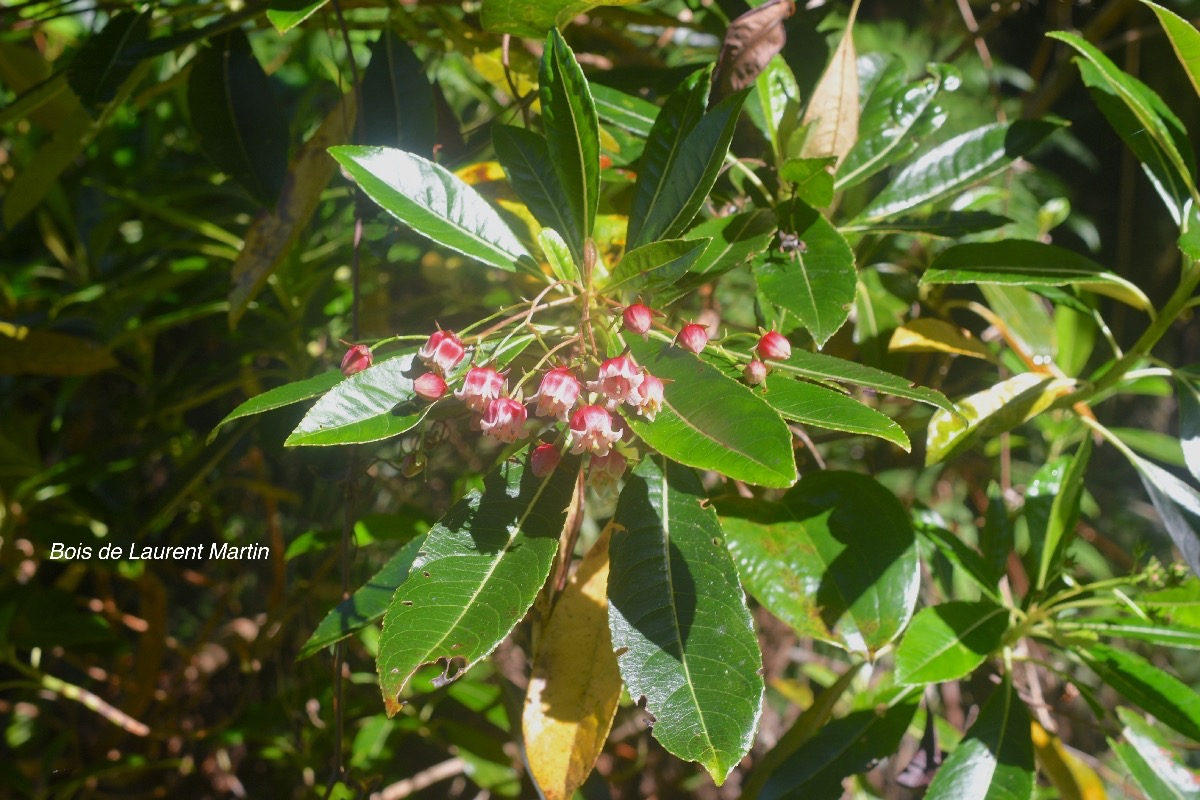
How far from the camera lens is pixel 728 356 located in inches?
33.9

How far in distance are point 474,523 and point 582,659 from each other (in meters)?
0.22

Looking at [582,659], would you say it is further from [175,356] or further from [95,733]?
[95,733]

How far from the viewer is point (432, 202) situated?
0.89 metres

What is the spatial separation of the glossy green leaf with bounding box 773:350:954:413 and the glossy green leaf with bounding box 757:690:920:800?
1.68 feet

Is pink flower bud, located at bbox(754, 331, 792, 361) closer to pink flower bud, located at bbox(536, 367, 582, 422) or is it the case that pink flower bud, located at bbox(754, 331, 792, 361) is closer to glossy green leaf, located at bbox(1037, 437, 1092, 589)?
pink flower bud, located at bbox(536, 367, 582, 422)

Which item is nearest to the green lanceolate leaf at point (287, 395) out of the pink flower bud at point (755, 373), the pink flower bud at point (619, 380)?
the pink flower bud at point (619, 380)

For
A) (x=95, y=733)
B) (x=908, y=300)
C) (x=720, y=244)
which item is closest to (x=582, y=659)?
(x=720, y=244)

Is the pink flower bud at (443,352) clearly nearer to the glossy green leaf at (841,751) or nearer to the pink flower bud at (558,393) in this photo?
the pink flower bud at (558,393)

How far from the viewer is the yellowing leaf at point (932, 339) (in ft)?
3.71

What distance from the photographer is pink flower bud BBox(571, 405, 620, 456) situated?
768mm

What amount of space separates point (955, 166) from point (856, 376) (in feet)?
1.61

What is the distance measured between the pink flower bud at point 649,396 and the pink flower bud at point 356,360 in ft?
0.91

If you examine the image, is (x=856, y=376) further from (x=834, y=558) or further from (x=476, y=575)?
(x=476, y=575)

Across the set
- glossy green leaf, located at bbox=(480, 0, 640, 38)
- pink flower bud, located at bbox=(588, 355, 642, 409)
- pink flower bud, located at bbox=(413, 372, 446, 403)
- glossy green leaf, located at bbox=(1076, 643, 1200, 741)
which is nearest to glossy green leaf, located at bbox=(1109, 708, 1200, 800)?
glossy green leaf, located at bbox=(1076, 643, 1200, 741)
